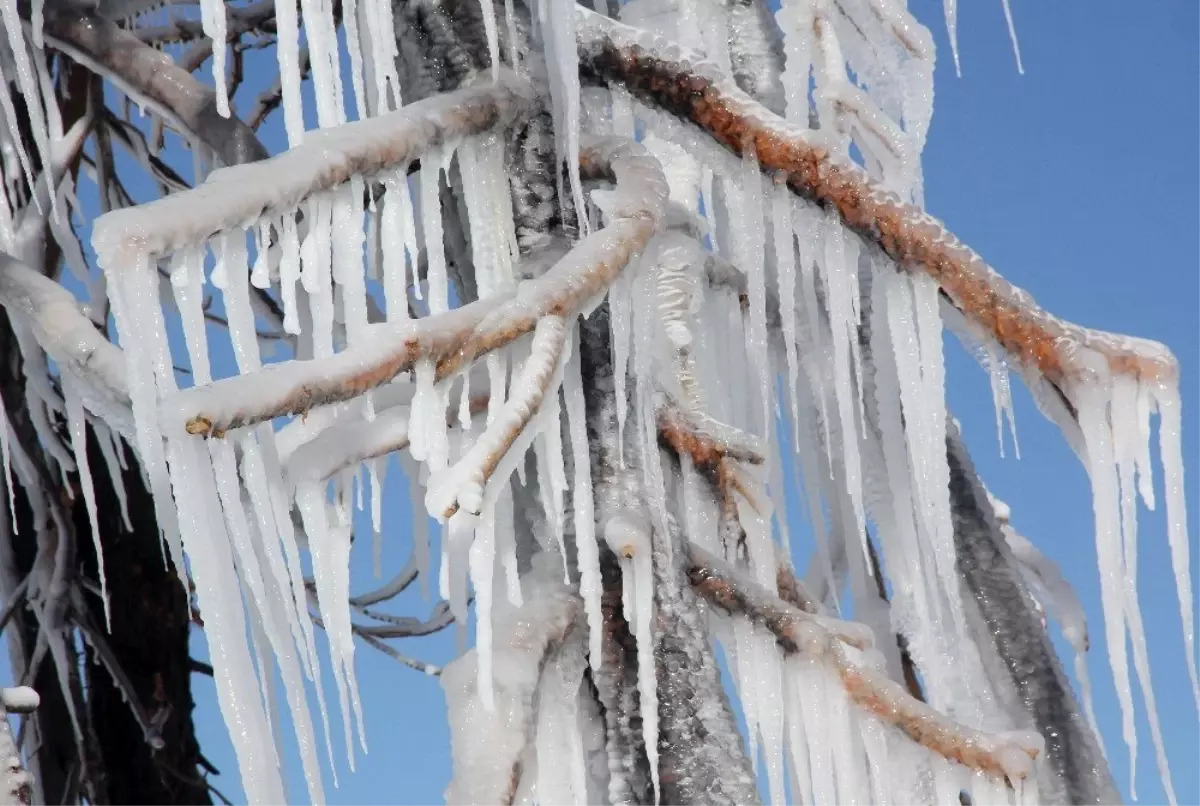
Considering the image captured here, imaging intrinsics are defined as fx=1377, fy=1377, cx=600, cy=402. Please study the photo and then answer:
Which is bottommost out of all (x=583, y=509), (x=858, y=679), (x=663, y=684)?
(x=663, y=684)

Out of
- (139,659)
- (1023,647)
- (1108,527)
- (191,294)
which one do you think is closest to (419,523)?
(191,294)

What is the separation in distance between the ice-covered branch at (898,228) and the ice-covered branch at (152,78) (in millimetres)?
645

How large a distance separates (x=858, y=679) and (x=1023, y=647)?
1.19 metres

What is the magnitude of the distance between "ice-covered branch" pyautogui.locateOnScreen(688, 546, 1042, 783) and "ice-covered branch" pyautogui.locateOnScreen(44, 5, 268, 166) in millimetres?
1092

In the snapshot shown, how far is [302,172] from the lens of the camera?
1.88 m

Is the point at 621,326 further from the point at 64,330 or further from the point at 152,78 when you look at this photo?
the point at 152,78

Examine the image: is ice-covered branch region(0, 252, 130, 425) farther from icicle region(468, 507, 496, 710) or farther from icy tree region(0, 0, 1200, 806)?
icicle region(468, 507, 496, 710)

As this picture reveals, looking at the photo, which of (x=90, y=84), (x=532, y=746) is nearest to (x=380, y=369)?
(x=532, y=746)

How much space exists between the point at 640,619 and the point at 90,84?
2280 mm

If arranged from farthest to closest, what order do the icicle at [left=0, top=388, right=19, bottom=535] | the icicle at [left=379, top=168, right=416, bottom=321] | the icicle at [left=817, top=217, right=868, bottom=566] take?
the icicle at [left=817, top=217, right=868, bottom=566]
the icicle at [left=0, top=388, right=19, bottom=535]
the icicle at [left=379, top=168, right=416, bottom=321]

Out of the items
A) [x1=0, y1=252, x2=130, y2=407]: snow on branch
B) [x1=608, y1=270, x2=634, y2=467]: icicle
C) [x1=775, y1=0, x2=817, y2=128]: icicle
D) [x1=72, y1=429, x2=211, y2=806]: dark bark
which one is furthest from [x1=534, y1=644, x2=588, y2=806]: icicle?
[x1=72, y1=429, x2=211, y2=806]: dark bark

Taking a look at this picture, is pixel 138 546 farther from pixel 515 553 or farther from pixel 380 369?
pixel 380 369

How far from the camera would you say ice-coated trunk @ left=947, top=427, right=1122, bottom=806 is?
3215mm

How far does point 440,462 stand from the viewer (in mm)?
1805
